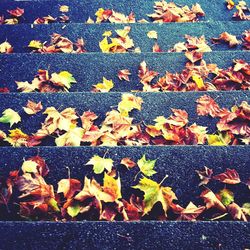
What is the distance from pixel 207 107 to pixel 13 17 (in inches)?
71.9

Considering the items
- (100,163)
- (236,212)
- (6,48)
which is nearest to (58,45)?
(6,48)

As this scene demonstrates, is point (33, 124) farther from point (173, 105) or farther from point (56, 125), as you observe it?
point (173, 105)

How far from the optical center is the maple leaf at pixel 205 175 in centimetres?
144

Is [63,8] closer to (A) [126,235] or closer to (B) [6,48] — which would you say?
(B) [6,48]

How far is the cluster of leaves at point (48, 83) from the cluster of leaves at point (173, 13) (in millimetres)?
1060

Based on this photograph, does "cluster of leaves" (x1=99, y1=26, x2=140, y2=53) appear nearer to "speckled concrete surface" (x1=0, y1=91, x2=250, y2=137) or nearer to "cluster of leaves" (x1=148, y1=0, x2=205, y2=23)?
"cluster of leaves" (x1=148, y1=0, x2=205, y2=23)

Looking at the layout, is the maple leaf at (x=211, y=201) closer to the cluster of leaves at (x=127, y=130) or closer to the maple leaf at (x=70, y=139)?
the cluster of leaves at (x=127, y=130)

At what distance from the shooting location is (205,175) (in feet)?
4.78

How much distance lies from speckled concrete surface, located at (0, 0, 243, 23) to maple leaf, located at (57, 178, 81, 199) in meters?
1.69

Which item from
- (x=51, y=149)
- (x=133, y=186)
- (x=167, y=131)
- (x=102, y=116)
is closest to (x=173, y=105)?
(x=167, y=131)

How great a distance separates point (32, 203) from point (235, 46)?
1839 millimetres

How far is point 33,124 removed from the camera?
5.69 ft

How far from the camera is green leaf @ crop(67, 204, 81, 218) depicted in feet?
4.39

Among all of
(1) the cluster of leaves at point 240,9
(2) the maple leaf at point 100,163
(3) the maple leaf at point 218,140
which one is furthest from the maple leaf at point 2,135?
(1) the cluster of leaves at point 240,9
